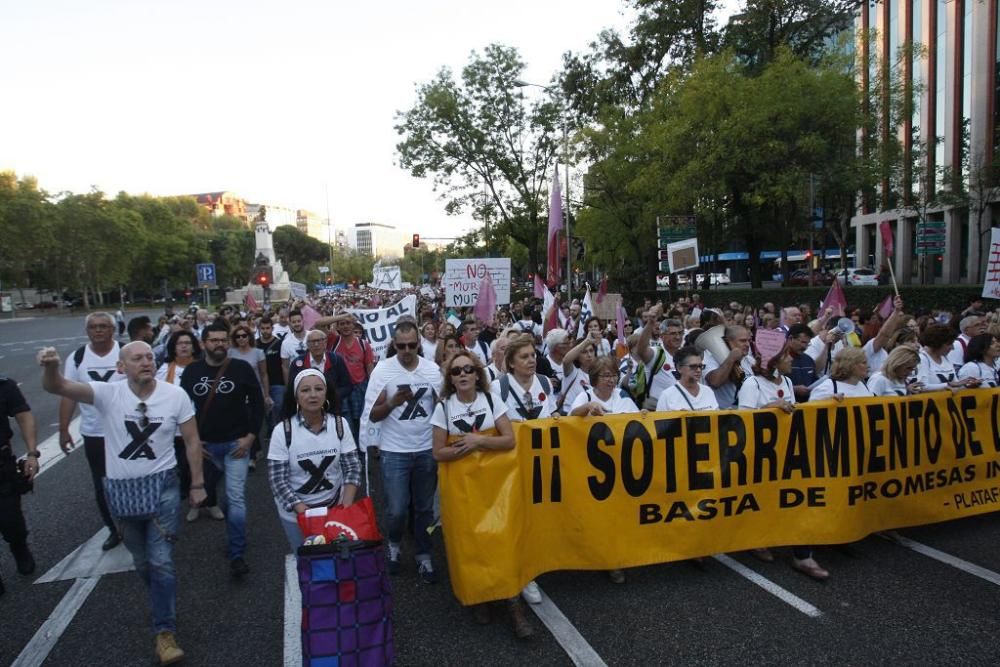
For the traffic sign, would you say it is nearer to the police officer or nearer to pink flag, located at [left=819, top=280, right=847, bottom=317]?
the police officer

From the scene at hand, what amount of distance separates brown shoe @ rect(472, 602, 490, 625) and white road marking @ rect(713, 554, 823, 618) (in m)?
1.84

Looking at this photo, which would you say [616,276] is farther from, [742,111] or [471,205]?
[742,111]

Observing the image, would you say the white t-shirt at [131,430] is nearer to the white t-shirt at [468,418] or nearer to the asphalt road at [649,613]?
the asphalt road at [649,613]

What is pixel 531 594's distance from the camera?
4.27 meters

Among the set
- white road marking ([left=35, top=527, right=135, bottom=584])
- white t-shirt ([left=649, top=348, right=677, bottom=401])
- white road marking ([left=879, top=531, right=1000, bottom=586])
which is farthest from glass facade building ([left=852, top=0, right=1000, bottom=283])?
white road marking ([left=35, top=527, right=135, bottom=584])

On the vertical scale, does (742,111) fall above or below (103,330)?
above

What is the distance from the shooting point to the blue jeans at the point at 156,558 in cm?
374

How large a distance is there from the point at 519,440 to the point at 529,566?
0.81m

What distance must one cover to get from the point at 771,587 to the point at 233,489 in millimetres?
3807

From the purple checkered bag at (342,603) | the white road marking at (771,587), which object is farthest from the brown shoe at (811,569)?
the purple checkered bag at (342,603)

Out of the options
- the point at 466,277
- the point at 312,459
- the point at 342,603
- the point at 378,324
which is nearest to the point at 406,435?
the point at 312,459

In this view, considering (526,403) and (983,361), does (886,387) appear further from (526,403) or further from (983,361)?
(526,403)

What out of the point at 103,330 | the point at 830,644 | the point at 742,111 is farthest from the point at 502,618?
the point at 742,111

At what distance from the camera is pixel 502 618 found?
4.15m
